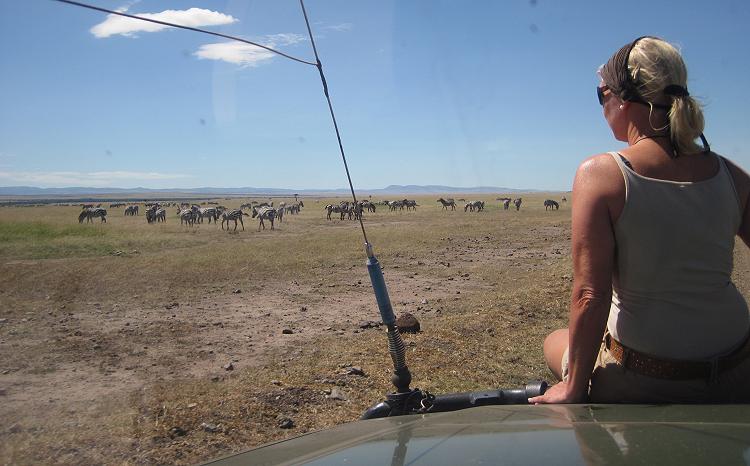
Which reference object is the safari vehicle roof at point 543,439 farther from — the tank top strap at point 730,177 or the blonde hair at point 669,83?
the blonde hair at point 669,83

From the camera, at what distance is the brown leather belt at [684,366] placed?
6.83 feet

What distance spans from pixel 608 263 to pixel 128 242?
69.4ft

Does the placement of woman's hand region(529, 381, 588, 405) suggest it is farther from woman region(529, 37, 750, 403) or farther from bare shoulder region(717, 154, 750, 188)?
bare shoulder region(717, 154, 750, 188)

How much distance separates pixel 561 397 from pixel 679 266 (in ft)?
2.08

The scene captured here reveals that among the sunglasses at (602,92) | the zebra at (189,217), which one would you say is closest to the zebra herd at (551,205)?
the zebra at (189,217)

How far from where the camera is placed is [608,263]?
2.09 meters

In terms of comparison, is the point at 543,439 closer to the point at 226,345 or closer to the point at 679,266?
the point at 679,266

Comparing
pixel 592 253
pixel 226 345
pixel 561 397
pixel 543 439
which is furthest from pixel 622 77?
pixel 226 345

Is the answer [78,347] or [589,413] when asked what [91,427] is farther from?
[589,413]

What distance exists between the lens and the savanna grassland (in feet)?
15.1

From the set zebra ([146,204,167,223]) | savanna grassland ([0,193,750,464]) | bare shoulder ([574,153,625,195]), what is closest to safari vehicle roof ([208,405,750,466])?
bare shoulder ([574,153,625,195])

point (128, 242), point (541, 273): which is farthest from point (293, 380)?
point (128, 242)

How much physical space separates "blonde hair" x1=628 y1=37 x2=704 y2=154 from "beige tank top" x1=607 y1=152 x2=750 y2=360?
18 centimetres

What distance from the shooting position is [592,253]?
2.10 metres
